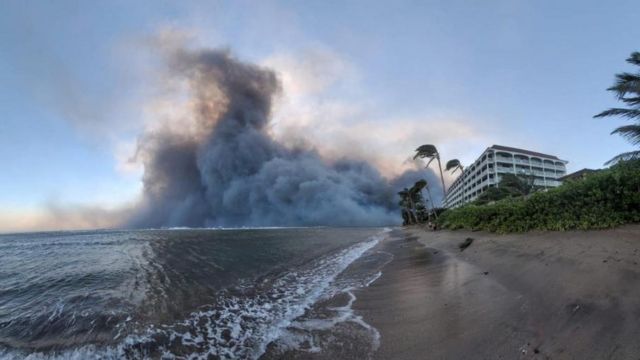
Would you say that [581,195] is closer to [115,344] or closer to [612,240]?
[612,240]

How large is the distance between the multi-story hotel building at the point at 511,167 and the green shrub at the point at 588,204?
7956 cm

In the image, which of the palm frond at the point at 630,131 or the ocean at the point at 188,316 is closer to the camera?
the ocean at the point at 188,316

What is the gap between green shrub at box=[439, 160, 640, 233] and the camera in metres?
11.6

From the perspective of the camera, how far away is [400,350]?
19.0 feet

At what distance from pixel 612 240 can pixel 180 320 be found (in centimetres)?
1276

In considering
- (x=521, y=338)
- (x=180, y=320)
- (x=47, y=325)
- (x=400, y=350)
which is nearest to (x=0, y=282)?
(x=47, y=325)

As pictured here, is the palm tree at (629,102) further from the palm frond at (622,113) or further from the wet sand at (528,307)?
the wet sand at (528,307)

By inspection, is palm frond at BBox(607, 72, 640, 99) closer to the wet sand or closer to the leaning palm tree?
the wet sand

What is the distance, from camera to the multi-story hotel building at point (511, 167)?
92.2 m

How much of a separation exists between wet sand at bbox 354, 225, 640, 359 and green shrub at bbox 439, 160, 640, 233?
45.8 inches

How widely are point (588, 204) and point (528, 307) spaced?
9.58 metres

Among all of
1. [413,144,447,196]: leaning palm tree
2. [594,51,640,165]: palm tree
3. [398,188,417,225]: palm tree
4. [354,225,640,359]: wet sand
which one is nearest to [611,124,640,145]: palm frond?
[594,51,640,165]: palm tree

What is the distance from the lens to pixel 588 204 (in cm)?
1288

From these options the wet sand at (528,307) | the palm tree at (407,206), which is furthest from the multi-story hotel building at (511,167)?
the wet sand at (528,307)
